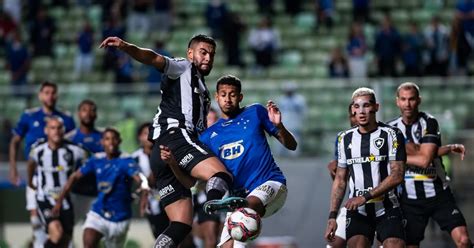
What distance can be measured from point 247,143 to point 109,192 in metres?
4.43

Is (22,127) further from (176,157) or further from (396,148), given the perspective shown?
(396,148)

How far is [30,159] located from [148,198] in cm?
192

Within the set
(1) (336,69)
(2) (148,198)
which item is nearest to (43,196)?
(2) (148,198)

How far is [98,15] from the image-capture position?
2830 centimetres

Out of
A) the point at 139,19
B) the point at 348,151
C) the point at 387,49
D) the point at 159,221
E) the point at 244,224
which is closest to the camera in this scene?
the point at 244,224

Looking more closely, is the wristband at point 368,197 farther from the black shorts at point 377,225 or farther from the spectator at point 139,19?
the spectator at point 139,19

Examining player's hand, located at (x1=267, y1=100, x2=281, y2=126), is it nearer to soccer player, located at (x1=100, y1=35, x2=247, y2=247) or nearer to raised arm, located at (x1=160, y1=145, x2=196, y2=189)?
soccer player, located at (x1=100, y1=35, x2=247, y2=247)

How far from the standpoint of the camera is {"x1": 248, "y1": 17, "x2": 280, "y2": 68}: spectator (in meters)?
25.8

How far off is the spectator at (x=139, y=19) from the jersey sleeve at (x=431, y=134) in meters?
15.0

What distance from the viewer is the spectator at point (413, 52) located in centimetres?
2420

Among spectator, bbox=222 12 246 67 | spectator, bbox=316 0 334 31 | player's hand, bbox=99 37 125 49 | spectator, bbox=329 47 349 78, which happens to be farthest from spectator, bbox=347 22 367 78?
player's hand, bbox=99 37 125 49

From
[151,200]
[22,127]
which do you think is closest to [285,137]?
Answer: [151,200]

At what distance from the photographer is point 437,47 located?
2461cm

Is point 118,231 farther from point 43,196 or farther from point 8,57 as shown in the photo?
point 8,57
